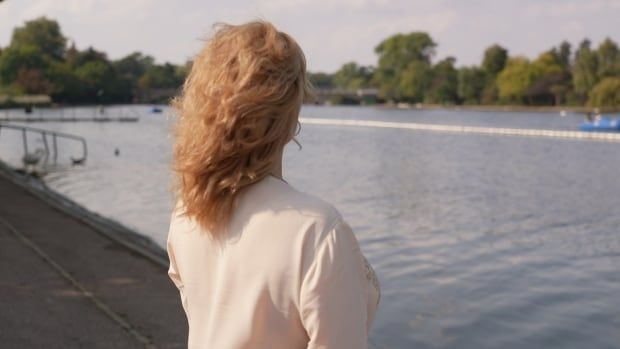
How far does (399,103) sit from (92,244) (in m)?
163

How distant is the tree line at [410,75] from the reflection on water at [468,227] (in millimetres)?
77429

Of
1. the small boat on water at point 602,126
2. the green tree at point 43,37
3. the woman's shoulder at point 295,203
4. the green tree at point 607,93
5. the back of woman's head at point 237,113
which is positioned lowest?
the small boat on water at point 602,126

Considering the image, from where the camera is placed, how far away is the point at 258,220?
Result: 1858 mm

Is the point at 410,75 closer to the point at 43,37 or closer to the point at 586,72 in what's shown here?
the point at 586,72

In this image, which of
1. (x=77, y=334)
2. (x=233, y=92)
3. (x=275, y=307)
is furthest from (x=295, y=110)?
(x=77, y=334)

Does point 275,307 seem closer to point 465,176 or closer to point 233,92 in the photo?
point 233,92

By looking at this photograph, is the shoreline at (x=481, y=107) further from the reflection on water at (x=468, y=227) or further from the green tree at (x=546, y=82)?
the reflection on water at (x=468, y=227)

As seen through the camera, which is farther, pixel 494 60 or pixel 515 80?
pixel 494 60

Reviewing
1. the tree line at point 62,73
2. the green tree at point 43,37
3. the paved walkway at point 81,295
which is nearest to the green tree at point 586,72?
the tree line at point 62,73

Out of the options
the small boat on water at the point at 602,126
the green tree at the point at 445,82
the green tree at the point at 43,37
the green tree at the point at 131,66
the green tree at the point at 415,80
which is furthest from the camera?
the green tree at the point at 131,66

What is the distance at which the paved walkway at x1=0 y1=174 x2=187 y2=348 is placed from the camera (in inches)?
230

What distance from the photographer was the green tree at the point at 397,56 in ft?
555

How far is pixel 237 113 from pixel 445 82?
152365mm

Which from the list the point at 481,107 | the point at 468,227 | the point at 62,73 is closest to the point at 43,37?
the point at 62,73
